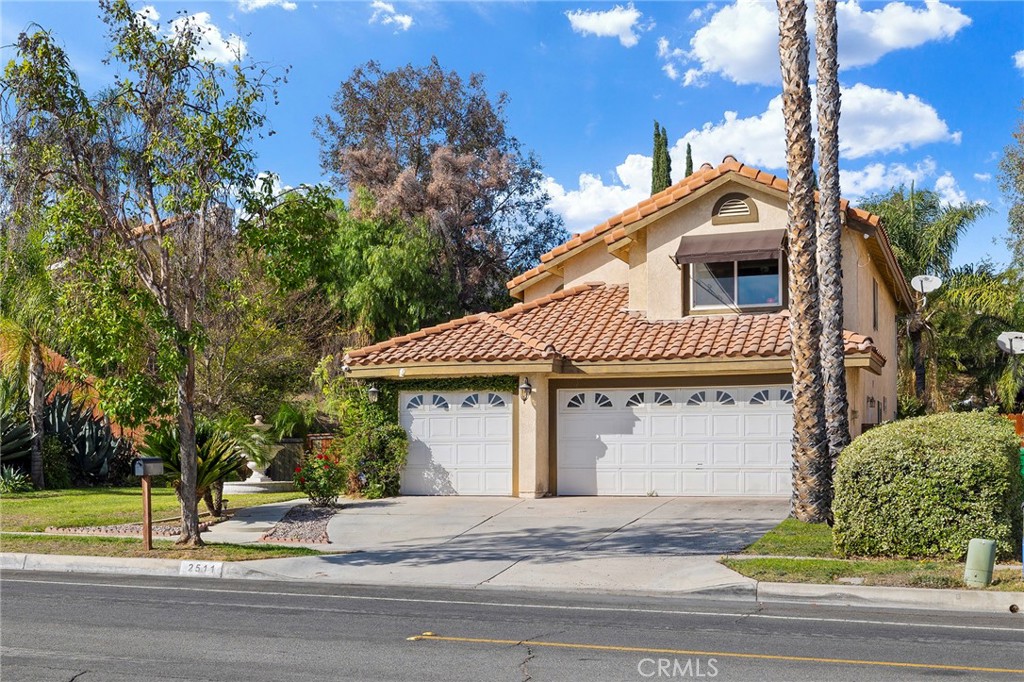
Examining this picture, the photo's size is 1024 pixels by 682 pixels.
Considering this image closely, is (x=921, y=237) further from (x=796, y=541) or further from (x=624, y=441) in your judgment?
(x=796, y=541)

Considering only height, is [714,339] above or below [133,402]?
above

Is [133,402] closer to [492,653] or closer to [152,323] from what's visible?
[152,323]

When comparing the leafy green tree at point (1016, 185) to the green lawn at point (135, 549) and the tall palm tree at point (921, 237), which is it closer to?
the tall palm tree at point (921, 237)

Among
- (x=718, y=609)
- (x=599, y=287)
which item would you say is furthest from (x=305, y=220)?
(x=599, y=287)

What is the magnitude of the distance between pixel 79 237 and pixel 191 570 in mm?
4497

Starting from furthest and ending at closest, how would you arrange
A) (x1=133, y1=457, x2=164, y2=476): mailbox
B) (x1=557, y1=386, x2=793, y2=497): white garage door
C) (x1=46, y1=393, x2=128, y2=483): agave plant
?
(x1=46, y1=393, x2=128, y2=483): agave plant < (x1=557, y1=386, x2=793, y2=497): white garage door < (x1=133, y1=457, x2=164, y2=476): mailbox

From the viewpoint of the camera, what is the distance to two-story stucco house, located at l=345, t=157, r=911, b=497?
19.6m

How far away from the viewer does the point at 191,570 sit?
13.3 m

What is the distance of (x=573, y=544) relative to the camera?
1461 cm

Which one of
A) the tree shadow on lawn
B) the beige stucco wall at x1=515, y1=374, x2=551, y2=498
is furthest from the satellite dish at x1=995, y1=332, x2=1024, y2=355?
the beige stucco wall at x1=515, y1=374, x2=551, y2=498

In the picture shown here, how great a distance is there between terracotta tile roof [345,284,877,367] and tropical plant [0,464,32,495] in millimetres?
8765

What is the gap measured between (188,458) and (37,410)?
12.3 meters

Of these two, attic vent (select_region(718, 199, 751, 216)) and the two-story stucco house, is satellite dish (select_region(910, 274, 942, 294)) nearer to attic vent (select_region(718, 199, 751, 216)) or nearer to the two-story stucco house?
the two-story stucco house

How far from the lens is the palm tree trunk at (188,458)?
14531 millimetres
